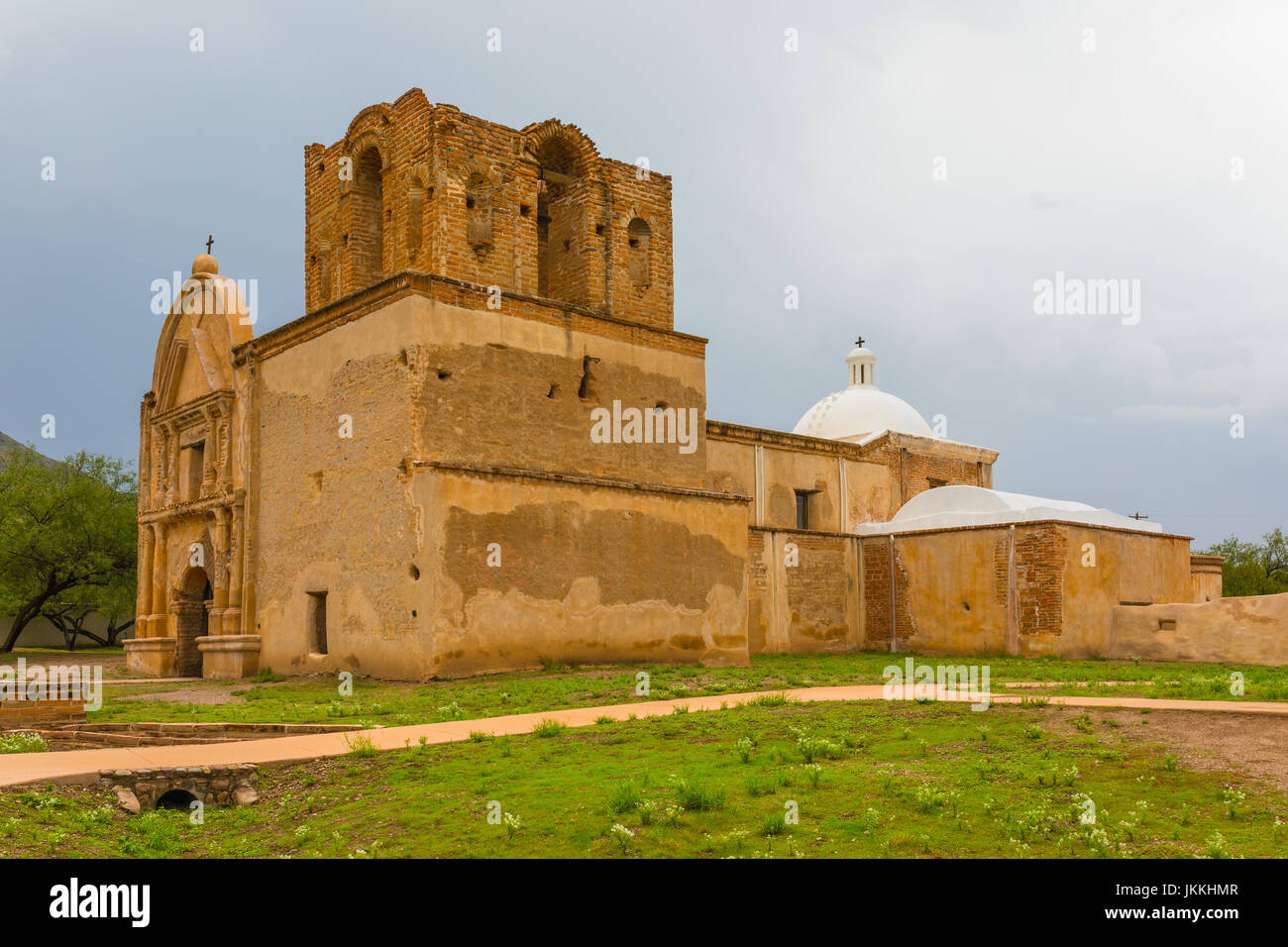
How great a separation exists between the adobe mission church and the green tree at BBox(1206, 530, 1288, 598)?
92.4 feet

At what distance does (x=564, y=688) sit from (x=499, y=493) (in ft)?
13.3

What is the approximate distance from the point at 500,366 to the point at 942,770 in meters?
12.0

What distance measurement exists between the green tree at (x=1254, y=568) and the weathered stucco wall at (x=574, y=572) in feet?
117

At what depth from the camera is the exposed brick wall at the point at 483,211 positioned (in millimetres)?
18359

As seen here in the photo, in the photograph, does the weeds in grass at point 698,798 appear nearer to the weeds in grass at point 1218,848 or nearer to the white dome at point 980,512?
the weeds in grass at point 1218,848

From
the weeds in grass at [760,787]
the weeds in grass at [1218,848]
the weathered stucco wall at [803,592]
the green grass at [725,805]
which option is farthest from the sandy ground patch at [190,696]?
the weeds in grass at [1218,848]

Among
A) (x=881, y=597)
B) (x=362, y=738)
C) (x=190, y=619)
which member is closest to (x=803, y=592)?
(x=881, y=597)

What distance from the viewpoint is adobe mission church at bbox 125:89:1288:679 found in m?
17.1

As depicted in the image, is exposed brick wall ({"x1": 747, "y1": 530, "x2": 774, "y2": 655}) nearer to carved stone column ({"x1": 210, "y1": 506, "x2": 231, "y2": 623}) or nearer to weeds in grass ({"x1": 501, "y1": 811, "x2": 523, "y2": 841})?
carved stone column ({"x1": 210, "y1": 506, "x2": 231, "y2": 623})

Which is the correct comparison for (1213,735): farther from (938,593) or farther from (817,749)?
(938,593)

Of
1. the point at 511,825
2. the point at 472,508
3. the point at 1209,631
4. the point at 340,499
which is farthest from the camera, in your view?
the point at 1209,631

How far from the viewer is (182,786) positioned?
7.84 meters
